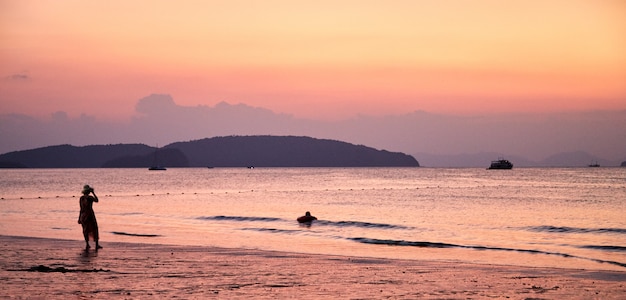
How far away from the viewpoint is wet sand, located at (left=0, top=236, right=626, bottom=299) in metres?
15.6

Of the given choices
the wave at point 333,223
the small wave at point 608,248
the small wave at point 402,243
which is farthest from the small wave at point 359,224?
the small wave at point 608,248

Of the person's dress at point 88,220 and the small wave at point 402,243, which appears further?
the small wave at point 402,243

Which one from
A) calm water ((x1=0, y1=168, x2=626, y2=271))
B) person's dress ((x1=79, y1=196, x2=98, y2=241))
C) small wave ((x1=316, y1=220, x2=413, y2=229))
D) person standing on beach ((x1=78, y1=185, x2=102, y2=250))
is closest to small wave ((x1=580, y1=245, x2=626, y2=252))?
calm water ((x1=0, y1=168, x2=626, y2=271))

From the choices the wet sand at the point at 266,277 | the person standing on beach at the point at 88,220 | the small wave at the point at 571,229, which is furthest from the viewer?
the small wave at the point at 571,229

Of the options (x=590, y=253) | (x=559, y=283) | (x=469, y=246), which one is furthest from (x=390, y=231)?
(x=559, y=283)

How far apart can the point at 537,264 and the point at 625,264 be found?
114 inches

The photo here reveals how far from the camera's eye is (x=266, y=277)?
1812 centimetres

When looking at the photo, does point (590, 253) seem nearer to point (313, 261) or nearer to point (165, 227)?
point (313, 261)

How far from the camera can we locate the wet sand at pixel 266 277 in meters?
15.6

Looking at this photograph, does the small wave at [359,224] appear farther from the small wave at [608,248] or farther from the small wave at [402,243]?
the small wave at [608,248]

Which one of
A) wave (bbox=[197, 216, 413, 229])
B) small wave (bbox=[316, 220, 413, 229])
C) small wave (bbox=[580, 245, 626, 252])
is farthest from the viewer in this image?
wave (bbox=[197, 216, 413, 229])

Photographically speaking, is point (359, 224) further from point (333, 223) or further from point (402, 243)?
point (402, 243)

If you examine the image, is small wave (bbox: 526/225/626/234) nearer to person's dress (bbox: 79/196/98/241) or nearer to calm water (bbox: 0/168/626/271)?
calm water (bbox: 0/168/626/271)

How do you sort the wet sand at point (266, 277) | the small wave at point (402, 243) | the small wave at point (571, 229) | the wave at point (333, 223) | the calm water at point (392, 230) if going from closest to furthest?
the wet sand at point (266, 277), the calm water at point (392, 230), the small wave at point (402, 243), the small wave at point (571, 229), the wave at point (333, 223)
